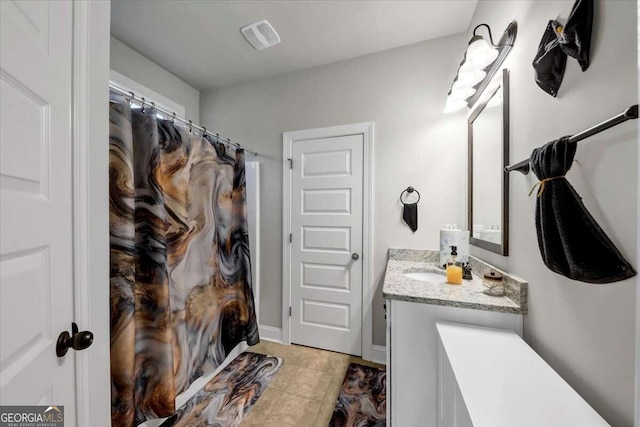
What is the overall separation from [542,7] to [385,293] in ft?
4.51

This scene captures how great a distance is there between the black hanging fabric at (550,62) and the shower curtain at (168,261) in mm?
1782

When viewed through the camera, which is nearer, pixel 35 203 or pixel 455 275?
pixel 35 203

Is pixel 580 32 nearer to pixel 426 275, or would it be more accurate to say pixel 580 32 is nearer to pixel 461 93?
pixel 461 93

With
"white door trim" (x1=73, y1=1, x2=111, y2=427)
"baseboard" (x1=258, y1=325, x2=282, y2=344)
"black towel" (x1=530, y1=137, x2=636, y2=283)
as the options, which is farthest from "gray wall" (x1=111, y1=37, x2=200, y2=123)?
"black towel" (x1=530, y1=137, x2=636, y2=283)

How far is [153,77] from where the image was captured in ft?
6.96

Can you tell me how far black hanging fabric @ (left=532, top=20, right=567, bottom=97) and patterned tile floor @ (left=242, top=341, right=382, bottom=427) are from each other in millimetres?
2032

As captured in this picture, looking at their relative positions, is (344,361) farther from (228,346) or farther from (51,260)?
(51,260)

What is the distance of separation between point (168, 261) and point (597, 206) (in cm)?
189

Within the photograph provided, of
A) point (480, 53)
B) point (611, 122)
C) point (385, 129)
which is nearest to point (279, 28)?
point (385, 129)

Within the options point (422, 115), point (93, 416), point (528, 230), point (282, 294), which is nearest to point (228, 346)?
point (282, 294)

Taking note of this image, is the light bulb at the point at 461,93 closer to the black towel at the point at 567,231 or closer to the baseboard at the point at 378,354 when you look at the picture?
the black towel at the point at 567,231

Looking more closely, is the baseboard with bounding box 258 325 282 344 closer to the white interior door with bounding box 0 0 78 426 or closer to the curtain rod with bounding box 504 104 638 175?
the white interior door with bounding box 0 0 78 426

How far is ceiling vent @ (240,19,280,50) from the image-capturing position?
1724 millimetres

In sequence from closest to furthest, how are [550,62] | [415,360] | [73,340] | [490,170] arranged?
[73,340] < [550,62] < [415,360] < [490,170]
